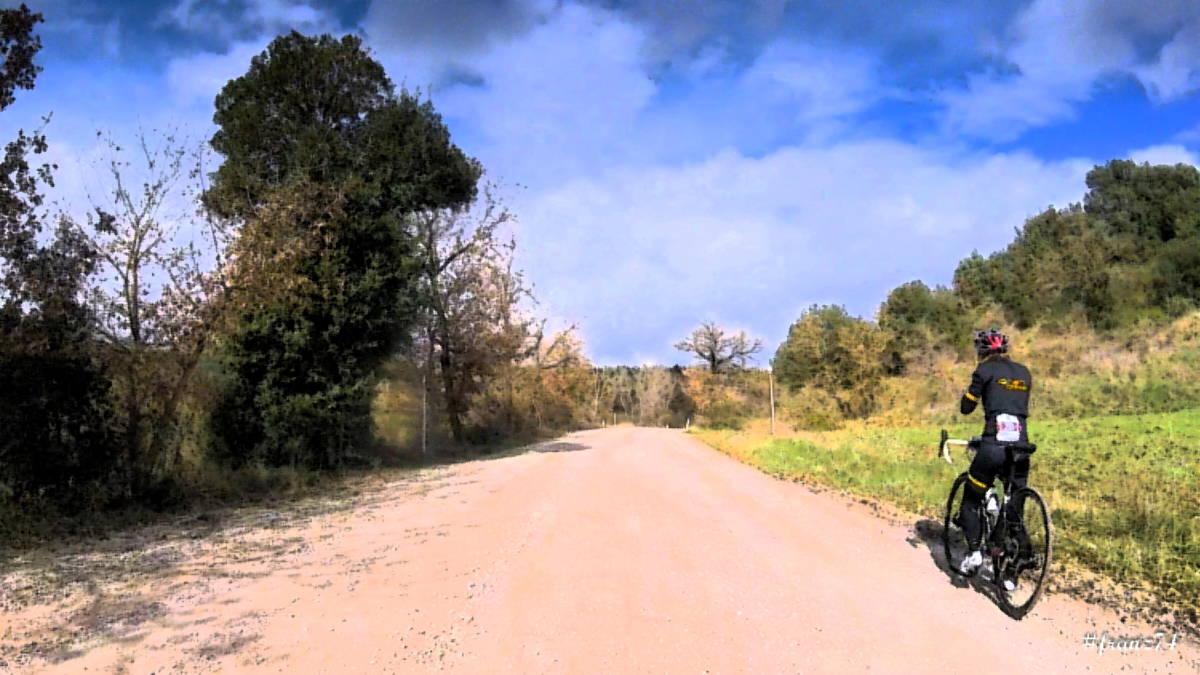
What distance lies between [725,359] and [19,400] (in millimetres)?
80679

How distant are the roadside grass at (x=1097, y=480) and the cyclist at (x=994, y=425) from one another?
127 centimetres

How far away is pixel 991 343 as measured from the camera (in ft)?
19.4

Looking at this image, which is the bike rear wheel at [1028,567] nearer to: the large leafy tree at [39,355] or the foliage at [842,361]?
the large leafy tree at [39,355]

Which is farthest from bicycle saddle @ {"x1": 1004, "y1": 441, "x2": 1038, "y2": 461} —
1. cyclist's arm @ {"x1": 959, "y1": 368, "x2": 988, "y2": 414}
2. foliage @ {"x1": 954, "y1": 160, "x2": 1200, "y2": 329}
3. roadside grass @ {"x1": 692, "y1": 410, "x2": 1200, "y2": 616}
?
foliage @ {"x1": 954, "y1": 160, "x2": 1200, "y2": 329}

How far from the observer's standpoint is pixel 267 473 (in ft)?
44.0

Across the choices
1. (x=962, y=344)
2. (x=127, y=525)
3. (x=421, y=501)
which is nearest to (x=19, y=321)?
(x=127, y=525)

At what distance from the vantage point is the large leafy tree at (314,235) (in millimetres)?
14070

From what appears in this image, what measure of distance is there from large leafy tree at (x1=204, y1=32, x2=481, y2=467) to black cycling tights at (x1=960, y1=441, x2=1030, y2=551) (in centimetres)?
1172

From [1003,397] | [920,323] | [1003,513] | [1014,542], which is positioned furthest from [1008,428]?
[920,323]

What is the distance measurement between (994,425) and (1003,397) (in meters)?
0.23

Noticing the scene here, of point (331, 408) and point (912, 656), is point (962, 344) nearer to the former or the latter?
point (331, 408)

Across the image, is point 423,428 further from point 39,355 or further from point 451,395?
point 39,355

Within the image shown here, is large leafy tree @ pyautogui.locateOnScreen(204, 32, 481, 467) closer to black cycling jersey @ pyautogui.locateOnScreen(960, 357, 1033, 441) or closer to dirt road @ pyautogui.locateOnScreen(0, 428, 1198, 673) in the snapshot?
dirt road @ pyautogui.locateOnScreen(0, 428, 1198, 673)

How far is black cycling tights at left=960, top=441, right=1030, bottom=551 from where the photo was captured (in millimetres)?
5598
